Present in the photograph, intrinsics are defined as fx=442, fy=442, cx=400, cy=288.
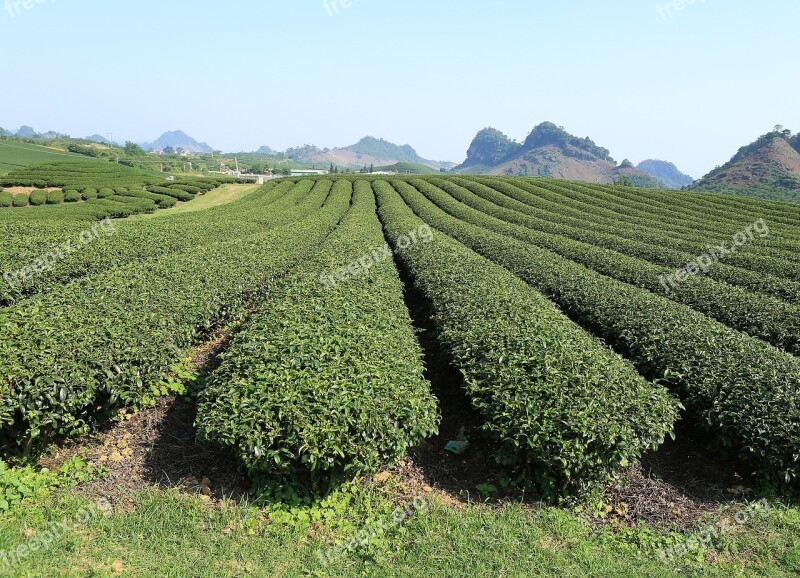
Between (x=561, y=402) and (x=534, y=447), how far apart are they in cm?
72

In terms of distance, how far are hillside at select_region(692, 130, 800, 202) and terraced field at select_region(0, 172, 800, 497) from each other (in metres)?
96.0

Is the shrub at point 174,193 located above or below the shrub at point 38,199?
above

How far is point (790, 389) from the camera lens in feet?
20.0

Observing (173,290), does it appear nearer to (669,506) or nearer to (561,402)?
(561,402)

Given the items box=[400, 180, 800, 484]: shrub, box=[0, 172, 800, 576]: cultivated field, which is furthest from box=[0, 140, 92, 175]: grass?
box=[400, 180, 800, 484]: shrub

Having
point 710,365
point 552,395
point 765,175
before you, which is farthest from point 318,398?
point 765,175

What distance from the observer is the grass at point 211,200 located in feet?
126

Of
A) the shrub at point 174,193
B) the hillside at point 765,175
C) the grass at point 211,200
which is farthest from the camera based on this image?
the hillside at point 765,175

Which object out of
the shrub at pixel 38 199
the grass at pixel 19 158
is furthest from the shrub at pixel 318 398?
the grass at pixel 19 158

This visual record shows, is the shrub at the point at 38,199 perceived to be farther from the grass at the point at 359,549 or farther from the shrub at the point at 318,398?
the grass at the point at 359,549

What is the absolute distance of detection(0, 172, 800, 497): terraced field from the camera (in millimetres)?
5004

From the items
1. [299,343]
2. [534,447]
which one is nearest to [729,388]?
[534,447]

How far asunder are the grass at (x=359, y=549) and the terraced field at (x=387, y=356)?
518mm

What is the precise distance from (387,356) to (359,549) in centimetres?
246
